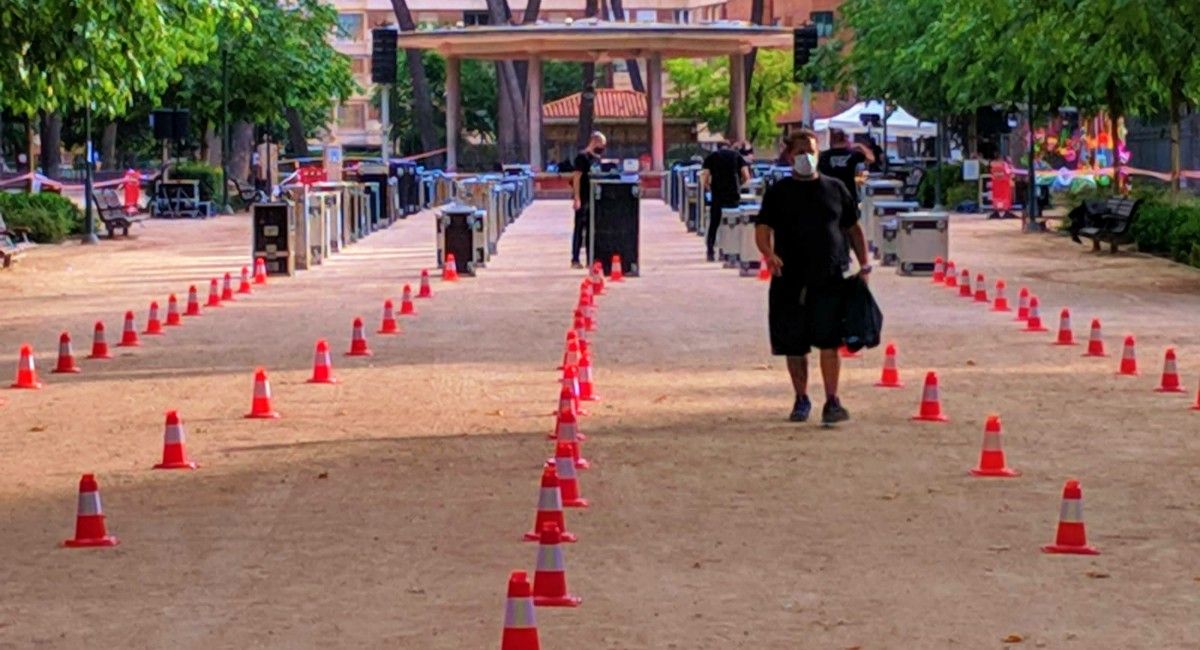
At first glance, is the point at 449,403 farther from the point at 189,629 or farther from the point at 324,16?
the point at 324,16

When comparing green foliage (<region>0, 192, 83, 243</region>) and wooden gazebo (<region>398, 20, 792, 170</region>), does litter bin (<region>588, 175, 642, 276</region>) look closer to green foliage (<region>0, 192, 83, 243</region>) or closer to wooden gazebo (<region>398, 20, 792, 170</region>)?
green foliage (<region>0, 192, 83, 243</region>)

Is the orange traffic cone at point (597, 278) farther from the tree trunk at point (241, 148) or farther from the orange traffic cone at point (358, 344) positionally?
the tree trunk at point (241, 148)

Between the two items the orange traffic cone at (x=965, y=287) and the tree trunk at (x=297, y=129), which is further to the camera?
the tree trunk at (x=297, y=129)

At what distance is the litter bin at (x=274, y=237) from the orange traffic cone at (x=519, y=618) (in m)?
24.0

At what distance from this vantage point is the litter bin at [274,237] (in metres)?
31.4

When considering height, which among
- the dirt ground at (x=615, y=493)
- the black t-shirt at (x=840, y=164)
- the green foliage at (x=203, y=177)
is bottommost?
the dirt ground at (x=615, y=493)

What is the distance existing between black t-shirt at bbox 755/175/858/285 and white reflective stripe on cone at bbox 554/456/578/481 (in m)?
3.59

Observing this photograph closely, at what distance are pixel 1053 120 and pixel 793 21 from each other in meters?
55.6

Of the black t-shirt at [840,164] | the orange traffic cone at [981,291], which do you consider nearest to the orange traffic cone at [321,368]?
the orange traffic cone at [981,291]

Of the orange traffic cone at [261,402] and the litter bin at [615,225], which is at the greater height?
the litter bin at [615,225]

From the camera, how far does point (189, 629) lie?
888 cm

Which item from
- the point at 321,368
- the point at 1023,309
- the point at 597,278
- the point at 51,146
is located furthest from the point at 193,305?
the point at 51,146

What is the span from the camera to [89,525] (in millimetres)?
10734

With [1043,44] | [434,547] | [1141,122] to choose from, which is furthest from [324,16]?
[434,547]
